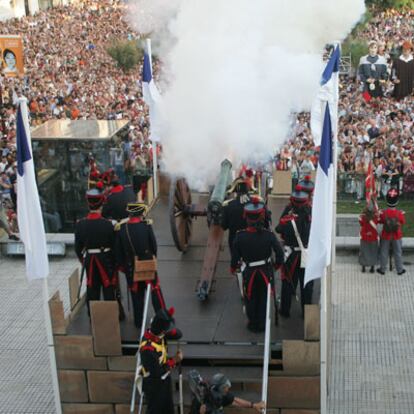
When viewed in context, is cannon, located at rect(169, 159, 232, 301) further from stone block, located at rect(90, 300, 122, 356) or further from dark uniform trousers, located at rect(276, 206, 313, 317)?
stone block, located at rect(90, 300, 122, 356)

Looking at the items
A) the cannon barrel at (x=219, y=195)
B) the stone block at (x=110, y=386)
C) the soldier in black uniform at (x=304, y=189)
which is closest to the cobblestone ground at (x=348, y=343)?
the stone block at (x=110, y=386)

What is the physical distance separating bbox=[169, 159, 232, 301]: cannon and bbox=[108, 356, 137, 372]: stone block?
1.58m

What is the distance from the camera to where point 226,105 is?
1157 centimetres

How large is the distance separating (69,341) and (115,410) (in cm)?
90

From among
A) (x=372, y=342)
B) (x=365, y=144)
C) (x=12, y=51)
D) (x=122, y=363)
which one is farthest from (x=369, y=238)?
(x=12, y=51)

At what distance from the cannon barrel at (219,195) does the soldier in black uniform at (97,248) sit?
1430 mm

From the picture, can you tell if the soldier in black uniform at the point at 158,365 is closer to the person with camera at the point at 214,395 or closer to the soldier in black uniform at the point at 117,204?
the person with camera at the point at 214,395

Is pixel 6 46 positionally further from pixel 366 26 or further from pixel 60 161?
pixel 366 26

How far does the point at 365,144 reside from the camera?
61.5 ft

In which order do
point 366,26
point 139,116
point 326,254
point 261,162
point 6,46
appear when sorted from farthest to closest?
point 366,26 → point 139,116 → point 6,46 → point 261,162 → point 326,254

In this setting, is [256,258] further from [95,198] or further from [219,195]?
[95,198]

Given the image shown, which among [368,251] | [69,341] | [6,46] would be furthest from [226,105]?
[6,46]

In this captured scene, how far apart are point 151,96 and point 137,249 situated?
185 inches

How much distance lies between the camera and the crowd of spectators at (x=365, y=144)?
15547 mm
